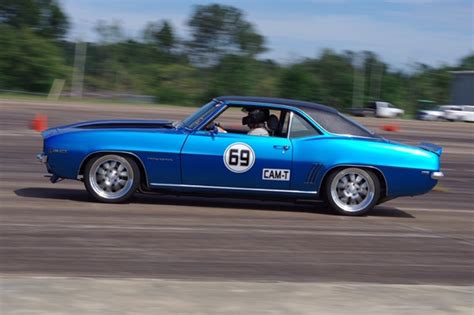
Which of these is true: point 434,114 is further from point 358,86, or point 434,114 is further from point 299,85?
point 299,85

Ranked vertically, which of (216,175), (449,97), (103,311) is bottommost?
(103,311)

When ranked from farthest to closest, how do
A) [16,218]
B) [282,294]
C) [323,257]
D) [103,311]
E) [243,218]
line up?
[243,218], [16,218], [323,257], [282,294], [103,311]

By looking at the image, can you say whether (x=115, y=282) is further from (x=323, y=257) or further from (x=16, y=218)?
(x=16, y=218)

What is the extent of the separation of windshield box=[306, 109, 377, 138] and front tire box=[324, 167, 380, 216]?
19.5 inches

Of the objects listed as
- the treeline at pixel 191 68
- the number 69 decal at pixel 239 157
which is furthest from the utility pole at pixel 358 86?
the number 69 decal at pixel 239 157

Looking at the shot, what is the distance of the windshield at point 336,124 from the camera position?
32.7 ft

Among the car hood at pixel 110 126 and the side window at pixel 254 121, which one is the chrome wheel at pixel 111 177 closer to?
the car hood at pixel 110 126

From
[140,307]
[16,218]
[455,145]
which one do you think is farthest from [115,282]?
[455,145]

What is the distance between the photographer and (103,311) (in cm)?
533

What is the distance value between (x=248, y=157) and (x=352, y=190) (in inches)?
56.0

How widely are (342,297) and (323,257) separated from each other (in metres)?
1.61

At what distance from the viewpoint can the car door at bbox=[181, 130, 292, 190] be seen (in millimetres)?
9586

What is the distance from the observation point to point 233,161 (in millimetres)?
9602

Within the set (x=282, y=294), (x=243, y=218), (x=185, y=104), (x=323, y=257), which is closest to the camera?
(x=282, y=294)
